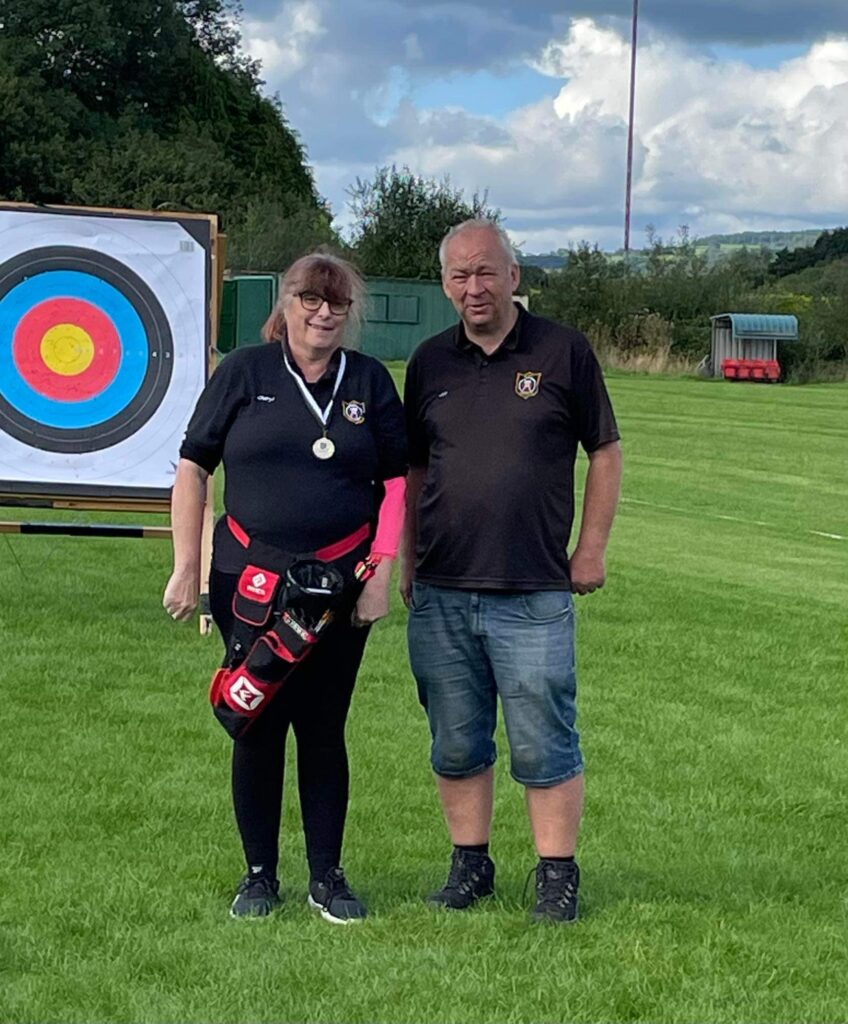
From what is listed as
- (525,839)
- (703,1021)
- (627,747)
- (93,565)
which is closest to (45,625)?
(93,565)

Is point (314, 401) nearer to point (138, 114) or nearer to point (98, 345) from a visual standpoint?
point (98, 345)

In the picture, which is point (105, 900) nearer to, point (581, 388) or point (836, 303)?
point (581, 388)

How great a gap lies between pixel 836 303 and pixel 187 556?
4543 cm

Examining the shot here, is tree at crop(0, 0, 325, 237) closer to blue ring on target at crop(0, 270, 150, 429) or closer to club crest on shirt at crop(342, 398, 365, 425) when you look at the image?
blue ring on target at crop(0, 270, 150, 429)

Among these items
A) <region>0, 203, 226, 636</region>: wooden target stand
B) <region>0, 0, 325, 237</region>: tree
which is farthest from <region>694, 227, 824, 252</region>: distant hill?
<region>0, 203, 226, 636</region>: wooden target stand

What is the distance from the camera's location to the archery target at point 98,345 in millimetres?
9289

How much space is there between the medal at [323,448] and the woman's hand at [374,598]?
318 mm

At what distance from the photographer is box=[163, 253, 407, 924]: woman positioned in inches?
179

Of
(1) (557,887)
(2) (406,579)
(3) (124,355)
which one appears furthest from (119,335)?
(1) (557,887)

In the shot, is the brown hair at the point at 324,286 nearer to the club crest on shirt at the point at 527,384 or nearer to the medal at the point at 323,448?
the medal at the point at 323,448

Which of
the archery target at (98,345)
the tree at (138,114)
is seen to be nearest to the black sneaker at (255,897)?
the archery target at (98,345)

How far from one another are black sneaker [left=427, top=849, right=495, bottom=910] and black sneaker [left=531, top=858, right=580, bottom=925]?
20 centimetres

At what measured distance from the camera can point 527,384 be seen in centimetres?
463

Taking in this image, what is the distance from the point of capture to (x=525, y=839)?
5.70m
